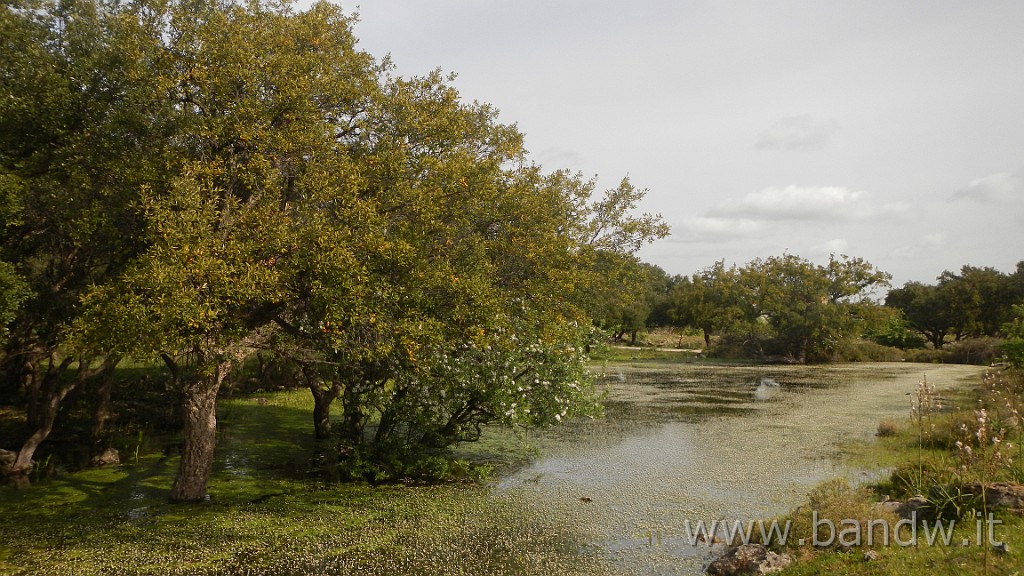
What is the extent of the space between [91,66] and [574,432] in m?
19.7

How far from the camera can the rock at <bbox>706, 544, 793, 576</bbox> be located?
10039mm

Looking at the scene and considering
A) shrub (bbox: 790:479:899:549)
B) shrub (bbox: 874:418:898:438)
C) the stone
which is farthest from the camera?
shrub (bbox: 874:418:898:438)

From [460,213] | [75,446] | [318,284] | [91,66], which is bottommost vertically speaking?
[75,446]

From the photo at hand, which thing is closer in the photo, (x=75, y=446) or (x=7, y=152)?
(x=7, y=152)

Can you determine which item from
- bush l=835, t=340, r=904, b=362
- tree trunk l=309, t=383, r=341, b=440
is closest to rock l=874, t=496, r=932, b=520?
tree trunk l=309, t=383, r=341, b=440

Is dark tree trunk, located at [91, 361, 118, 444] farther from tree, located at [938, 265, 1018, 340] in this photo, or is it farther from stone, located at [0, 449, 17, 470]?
tree, located at [938, 265, 1018, 340]

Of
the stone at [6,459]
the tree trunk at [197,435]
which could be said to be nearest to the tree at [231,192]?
the tree trunk at [197,435]

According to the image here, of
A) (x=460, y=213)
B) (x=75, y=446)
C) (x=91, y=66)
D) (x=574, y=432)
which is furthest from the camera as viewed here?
(x=574, y=432)

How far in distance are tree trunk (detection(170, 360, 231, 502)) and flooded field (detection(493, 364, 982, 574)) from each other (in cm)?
739

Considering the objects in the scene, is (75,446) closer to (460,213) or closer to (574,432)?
(460,213)

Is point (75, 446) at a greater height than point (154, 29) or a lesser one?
lesser

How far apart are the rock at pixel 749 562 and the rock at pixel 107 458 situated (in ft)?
59.1

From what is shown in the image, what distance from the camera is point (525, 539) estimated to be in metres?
13.0

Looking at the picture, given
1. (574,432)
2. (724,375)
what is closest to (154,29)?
(574,432)
